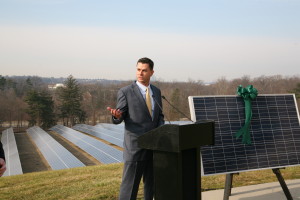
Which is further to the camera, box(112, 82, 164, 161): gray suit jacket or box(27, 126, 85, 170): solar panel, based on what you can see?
box(27, 126, 85, 170): solar panel

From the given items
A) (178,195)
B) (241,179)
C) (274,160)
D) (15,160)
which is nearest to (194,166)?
(178,195)

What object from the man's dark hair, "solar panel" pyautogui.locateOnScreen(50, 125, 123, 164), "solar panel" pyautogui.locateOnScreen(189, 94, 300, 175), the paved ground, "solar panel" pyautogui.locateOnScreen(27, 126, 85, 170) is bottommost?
"solar panel" pyautogui.locateOnScreen(27, 126, 85, 170)

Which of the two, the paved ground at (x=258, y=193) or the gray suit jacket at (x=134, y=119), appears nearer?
the gray suit jacket at (x=134, y=119)

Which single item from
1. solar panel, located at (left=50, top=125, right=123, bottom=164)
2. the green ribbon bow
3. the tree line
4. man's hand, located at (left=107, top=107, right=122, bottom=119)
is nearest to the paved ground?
the green ribbon bow

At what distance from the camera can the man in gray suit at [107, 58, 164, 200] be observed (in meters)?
3.29

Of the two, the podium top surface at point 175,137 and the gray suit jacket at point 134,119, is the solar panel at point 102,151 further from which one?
the podium top surface at point 175,137

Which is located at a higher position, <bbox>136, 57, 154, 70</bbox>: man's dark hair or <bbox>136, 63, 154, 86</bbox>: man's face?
<bbox>136, 57, 154, 70</bbox>: man's dark hair

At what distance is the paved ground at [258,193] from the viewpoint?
4.65m

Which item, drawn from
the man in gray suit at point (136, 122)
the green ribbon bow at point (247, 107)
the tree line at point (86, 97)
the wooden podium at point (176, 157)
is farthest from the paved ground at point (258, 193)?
the tree line at point (86, 97)

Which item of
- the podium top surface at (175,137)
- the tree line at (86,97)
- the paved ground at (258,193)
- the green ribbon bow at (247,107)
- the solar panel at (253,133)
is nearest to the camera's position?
the podium top surface at (175,137)

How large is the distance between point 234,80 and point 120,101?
55605 mm

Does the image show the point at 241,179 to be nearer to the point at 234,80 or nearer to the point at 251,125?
the point at 251,125

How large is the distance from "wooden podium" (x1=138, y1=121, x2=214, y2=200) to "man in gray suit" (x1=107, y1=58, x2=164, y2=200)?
0.47 meters

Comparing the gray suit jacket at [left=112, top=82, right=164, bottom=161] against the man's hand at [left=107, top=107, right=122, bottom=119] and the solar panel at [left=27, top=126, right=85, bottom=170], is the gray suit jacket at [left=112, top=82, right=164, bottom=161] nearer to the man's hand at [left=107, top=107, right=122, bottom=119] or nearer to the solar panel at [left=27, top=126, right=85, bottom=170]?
the man's hand at [left=107, top=107, right=122, bottom=119]
